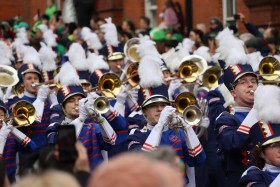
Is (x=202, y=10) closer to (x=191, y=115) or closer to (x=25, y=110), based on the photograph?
(x=25, y=110)

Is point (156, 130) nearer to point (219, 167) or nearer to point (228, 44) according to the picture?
point (228, 44)

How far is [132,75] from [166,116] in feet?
10.3

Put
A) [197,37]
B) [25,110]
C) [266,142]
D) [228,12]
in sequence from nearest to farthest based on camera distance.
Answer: [266,142] → [25,110] → [197,37] → [228,12]

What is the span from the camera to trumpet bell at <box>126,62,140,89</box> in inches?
376

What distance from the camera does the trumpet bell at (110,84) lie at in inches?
366

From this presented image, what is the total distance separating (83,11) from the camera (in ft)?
→ 64.1

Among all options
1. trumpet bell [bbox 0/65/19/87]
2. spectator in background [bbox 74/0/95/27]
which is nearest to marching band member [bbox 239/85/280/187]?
trumpet bell [bbox 0/65/19/87]

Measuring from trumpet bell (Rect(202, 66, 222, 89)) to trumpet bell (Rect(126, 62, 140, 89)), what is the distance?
3.31ft

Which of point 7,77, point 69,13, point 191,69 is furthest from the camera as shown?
point 69,13

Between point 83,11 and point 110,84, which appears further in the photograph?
point 83,11

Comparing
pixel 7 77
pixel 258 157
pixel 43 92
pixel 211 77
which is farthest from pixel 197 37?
pixel 258 157

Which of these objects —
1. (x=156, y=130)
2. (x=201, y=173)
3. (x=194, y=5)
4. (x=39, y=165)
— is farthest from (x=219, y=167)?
(x=194, y=5)

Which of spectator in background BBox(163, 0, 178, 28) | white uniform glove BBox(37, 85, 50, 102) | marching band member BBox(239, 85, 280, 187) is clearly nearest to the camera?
marching band member BBox(239, 85, 280, 187)

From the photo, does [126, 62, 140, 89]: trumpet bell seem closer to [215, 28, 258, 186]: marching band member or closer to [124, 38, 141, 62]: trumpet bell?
[124, 38, 141, 62]: trumpet bell
